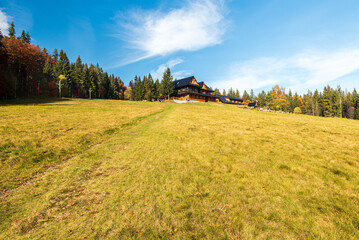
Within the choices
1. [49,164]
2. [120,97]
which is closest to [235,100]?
[120,97]

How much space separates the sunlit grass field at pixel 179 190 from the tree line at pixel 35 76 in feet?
143

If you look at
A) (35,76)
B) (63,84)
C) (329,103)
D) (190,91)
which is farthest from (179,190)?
(329,103)

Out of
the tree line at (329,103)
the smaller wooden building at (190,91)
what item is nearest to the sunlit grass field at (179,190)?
the smaller wooden building at (190,91)

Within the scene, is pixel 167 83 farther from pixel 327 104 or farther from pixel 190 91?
pixel 327 104

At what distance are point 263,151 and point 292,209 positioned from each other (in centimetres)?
451

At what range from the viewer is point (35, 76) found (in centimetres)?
5606

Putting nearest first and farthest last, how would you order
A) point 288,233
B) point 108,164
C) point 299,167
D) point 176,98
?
point 288,233, point 299,167, point 108,164, point 176,98

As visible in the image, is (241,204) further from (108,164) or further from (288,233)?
(108,164)

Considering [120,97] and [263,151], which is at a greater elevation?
[120,97]

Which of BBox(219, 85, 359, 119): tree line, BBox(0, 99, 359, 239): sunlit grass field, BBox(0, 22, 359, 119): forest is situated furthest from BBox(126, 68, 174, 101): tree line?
BBox(219, 85, 359, 119): tree line

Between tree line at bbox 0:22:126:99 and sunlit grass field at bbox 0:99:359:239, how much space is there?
43.6 meters

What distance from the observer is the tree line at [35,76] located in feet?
119

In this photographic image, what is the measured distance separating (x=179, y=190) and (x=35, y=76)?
79.7 metres

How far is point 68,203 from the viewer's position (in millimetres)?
4449
